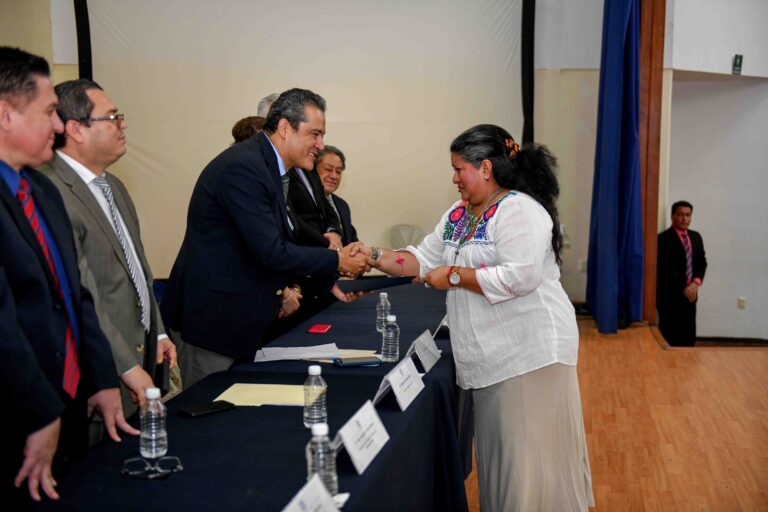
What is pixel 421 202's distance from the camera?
7.08 m

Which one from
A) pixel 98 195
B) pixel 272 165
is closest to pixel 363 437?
pixel 98 195

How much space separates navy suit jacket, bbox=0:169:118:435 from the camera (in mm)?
1410

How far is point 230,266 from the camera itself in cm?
264

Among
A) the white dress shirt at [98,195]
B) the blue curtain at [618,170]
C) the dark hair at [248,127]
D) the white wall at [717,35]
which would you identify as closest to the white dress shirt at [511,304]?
the white dress shirt at [98,195]

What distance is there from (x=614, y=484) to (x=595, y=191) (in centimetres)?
331

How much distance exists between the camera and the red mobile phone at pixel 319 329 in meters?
3.06

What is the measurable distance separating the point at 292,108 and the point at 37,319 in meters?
1.46

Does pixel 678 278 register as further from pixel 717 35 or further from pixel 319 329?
pixel 319 329

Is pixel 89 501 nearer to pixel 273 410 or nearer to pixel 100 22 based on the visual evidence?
pixel 273 410

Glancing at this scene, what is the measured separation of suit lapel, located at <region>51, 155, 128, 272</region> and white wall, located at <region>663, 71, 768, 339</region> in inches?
287

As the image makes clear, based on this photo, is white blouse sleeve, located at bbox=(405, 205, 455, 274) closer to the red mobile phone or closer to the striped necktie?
the red mobile phone

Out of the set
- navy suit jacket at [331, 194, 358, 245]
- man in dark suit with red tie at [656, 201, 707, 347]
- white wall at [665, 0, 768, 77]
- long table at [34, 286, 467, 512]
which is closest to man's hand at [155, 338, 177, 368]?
long table at [34, 286, 467, 512]

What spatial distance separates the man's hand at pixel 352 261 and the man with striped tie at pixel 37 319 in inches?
53.7

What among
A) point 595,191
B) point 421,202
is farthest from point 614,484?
point 421,202
